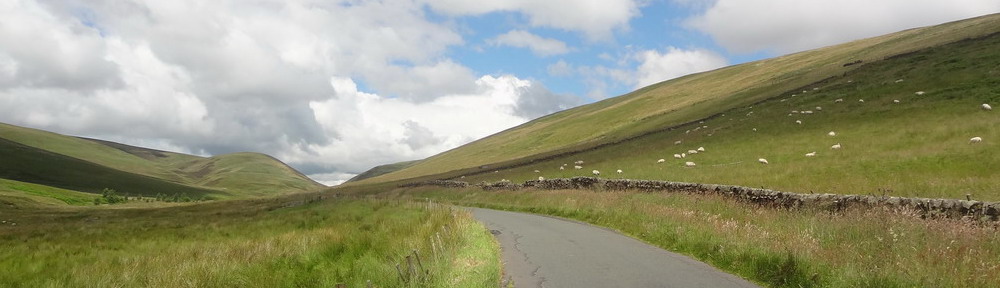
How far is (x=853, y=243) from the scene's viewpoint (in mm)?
11047

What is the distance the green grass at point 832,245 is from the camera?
8141mm

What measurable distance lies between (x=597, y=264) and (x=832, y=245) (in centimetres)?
473

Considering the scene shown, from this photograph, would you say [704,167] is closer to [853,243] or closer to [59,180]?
[853,243]

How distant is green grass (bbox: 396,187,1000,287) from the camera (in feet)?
26.7

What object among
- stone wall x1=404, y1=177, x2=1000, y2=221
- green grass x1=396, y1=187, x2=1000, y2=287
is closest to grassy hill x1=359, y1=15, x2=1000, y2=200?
stone wall x1=404, y1=177, x2=1000, y2=221

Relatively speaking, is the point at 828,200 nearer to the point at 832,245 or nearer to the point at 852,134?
the point at 832,245

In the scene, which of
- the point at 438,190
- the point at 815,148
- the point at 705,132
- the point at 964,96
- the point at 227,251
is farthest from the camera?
the point at 438,190

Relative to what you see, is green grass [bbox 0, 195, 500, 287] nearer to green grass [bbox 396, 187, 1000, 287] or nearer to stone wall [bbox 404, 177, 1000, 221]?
green grass [bbox 396, 187, 1000, 287]

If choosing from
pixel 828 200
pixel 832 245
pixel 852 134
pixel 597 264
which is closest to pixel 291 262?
pixel 597 264

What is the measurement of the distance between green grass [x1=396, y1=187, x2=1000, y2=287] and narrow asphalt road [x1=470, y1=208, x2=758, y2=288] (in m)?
0.61

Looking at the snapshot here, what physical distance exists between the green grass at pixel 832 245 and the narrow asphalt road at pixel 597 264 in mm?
606

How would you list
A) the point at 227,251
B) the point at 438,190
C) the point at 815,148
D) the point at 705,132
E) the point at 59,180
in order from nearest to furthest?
1. the point at 227,251
2. the point at 815,148
3. the point at 705,132
4. the point at 438,190
5. the point at 59,180

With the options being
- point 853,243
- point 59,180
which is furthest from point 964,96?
point 59,180

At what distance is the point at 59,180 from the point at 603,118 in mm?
160771
